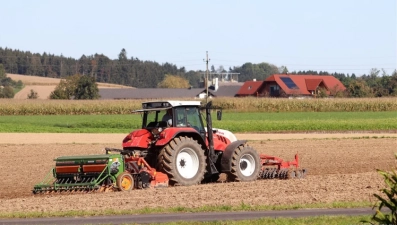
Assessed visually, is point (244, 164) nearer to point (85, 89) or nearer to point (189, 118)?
point (189, 118)

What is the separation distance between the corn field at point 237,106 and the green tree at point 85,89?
2281cm

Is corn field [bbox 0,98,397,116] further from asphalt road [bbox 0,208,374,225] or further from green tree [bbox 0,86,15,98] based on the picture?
asphalt road [bbox 0,208,374,225]

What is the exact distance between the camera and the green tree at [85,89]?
98688 millimetres

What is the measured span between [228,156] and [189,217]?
5781mm

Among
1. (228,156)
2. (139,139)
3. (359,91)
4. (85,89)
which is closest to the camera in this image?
(139,139)

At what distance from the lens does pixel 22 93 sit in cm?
13188

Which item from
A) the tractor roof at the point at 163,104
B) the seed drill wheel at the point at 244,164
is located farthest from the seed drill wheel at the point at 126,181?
the seed drill wheel at the point at 244,164

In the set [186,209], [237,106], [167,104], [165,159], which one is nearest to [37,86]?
[237,106]

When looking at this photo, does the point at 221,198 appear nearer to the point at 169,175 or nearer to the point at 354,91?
the point at 169,175

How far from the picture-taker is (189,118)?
19.2m

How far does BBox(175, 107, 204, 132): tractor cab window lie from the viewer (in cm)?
1902

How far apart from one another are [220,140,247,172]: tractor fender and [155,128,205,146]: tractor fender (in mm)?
763

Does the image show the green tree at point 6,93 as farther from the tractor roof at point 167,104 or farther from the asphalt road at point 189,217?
the asphalt road at point 189,217

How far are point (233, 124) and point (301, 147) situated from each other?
18.0 metres
